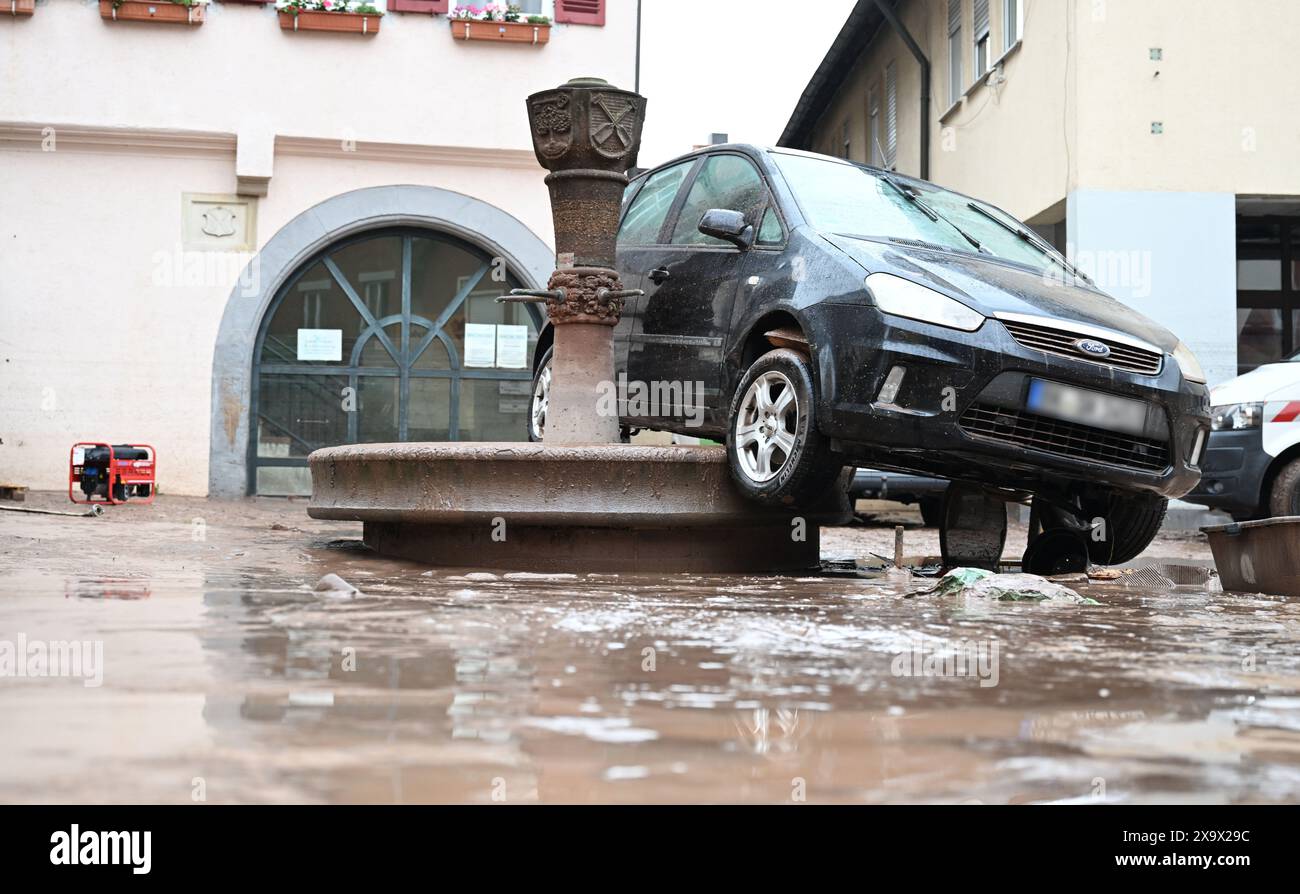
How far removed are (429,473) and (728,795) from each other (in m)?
4.64

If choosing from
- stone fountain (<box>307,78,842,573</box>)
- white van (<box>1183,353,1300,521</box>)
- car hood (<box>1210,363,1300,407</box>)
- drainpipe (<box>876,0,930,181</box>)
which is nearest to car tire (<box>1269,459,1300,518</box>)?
white van (<box>1183,353,1300,521</box>)

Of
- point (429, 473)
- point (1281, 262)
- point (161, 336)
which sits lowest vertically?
point (429, 473)

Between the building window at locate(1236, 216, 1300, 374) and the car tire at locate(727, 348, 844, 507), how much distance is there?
12.4 meters

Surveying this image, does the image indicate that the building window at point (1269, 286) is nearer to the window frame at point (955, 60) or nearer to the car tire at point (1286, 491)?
the window frame at point (955, 60)

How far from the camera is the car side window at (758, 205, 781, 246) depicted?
6.29 m

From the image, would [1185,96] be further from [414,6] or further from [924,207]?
[924,207]

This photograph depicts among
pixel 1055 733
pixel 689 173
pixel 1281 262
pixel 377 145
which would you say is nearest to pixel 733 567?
pixel 689 173

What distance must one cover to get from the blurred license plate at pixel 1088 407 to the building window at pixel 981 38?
12895 millimetres

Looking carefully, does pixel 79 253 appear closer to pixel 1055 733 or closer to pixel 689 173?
pixel 689 173

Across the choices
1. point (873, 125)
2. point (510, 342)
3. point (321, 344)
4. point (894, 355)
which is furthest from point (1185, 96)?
point (873, 125)

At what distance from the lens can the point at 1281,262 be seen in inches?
661

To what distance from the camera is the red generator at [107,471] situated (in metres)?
12.6

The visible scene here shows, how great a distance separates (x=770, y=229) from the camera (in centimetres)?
637
